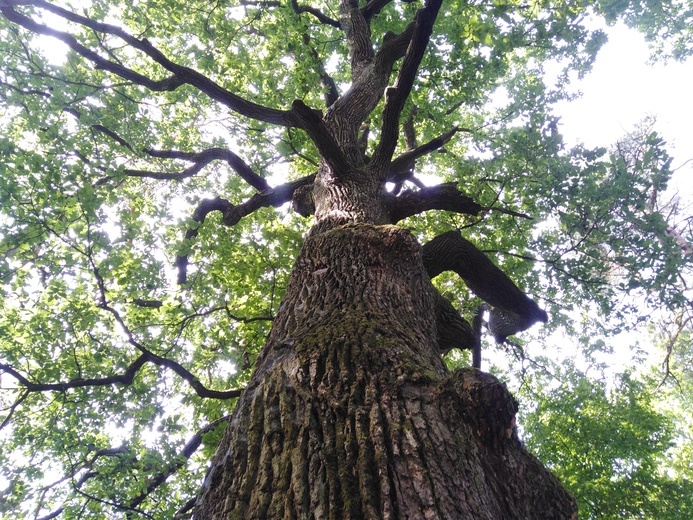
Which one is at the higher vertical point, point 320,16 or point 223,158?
point 320,16

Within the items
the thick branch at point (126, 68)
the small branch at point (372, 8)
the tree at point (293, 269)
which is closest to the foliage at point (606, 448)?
the tree at point (293, 269)

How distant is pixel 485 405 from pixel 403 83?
3923 mm

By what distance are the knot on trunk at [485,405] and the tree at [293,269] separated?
1 centimetres

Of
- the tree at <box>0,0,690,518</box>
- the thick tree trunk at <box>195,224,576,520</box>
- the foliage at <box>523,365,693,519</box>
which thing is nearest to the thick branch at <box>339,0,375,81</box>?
the tree at <box>0,0,690,518</box>

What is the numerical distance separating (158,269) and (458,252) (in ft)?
13.8

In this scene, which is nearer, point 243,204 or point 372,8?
point 243,204

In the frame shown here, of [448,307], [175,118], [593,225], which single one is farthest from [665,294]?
[175,118]

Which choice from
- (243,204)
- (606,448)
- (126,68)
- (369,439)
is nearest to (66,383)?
(243,204)

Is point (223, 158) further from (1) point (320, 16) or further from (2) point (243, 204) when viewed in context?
(1) point (320, 16)

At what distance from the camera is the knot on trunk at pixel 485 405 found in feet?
6.30

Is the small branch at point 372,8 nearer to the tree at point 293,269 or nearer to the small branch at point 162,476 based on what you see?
the tree at point 293,269

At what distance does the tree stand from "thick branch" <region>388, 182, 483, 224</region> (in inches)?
1.2

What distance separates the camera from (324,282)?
3.19 meters

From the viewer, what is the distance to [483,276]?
4.88 m
